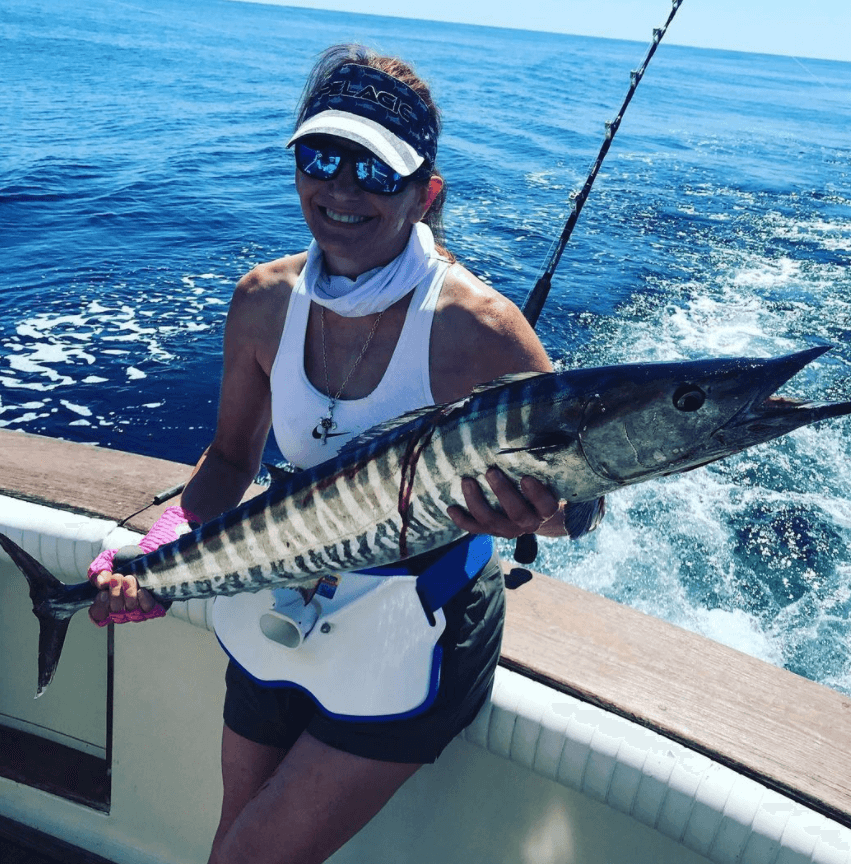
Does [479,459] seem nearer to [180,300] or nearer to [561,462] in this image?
[561,462]

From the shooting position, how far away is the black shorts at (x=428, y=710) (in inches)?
69.4

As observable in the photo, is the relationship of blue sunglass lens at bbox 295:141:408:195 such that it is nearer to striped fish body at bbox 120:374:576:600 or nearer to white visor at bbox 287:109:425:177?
white visor at bbox 287:109:425:177

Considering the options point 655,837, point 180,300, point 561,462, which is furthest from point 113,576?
point 180,300

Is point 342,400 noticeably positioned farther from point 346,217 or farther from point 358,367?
point 346,217

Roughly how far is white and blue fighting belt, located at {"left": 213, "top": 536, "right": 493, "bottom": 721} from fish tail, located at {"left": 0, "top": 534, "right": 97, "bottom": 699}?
437mm

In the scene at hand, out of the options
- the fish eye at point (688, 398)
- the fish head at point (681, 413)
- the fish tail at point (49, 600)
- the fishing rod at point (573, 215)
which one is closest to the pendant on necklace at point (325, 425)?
the fish tail at point (49, 600)

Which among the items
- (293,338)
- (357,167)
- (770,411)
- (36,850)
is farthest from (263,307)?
(36,850)

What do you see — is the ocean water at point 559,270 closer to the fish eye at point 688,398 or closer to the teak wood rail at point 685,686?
A: the teak wood rail at point 685,686

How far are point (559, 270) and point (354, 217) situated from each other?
9.28 meters

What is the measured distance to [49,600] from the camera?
6.48 ft

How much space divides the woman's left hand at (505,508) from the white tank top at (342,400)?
1.51 feet

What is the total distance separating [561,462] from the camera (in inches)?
50.5

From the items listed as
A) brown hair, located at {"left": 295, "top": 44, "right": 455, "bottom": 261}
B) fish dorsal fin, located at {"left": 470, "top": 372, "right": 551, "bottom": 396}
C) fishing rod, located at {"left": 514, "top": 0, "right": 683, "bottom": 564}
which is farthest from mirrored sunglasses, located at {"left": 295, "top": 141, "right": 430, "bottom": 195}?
fishing rod, located at {"left": 514, "top": 0, "right": 683, "bottom": 564}

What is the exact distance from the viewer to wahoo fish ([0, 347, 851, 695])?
3.71 feet
